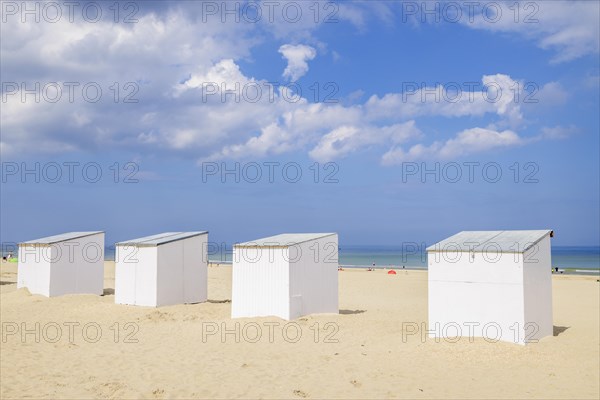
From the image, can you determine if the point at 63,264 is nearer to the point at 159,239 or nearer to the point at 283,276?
the point at 159,239

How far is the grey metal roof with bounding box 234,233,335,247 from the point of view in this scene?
1664 cm

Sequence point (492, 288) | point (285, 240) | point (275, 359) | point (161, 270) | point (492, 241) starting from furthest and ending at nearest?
point (161, 270), point (285, 240), point (492, 241), point (492, 288), point (275, 359)

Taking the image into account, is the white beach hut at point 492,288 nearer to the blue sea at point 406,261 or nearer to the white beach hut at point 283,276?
the white beach hut at point 283,276

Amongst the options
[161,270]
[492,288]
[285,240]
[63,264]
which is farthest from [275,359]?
[63,264]

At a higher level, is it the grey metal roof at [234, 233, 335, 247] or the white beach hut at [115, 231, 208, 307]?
the grey metal roof at [234, 233, 335, 247]

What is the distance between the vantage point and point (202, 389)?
10133 millimetres

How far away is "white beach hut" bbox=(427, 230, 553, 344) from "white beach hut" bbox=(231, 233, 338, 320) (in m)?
4.56

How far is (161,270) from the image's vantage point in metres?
19.9

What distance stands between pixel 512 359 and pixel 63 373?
31.1 feet

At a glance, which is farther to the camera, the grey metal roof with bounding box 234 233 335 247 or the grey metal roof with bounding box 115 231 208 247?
the grey metal roof with bounding box 115 231 208 247

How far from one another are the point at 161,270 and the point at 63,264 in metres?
5.96

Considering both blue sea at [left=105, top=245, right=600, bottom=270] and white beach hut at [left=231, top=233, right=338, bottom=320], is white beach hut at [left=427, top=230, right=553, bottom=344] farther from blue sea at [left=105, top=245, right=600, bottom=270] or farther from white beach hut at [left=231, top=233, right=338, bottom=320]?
blue sea at [left=105, top=245, right=600, bottom=270]

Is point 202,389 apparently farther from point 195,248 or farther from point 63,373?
point 195,248

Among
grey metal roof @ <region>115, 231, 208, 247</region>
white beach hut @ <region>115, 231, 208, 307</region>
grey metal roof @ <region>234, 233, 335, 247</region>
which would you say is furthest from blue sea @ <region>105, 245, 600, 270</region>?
grey metal roof @ <region>234, 233, 335, 247</region>
